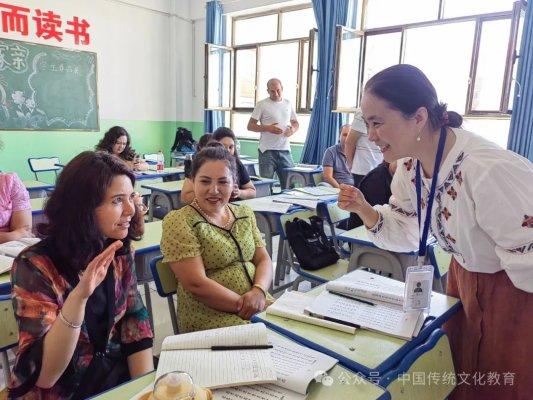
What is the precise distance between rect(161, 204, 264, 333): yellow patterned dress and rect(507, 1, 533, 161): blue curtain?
152 inches

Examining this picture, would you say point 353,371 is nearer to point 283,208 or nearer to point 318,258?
point 318,258

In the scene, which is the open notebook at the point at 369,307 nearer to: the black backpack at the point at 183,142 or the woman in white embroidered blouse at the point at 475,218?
the woman in white embroidered blouse at the point at 475,218

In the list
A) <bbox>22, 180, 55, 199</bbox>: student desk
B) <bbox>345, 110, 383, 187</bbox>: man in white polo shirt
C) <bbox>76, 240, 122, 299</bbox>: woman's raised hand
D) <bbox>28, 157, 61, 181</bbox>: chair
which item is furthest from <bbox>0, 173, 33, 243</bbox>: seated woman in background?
<bbox>28, 157, 61, 181</bbox>: chair

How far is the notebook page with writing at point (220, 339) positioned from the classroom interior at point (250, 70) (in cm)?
71

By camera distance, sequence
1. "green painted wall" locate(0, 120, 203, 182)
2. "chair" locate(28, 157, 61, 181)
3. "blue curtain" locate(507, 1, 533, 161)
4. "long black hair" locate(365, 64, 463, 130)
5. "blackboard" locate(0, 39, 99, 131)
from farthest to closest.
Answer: "green painted wall" locate(0, 120, 203, 182) → "blackboard" locate(0, 39, 99, 131) → "chair" locate(28, 157, 61, 181) → "blue curtain" locate(507, 1, 533, 161) → "long black hair" locate(365, 64, 463, 130)

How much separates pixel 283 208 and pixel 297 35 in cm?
458

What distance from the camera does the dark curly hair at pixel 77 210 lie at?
1.08 meters

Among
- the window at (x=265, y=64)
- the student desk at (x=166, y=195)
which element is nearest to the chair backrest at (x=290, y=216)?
the student desk at (x=166, y=195)

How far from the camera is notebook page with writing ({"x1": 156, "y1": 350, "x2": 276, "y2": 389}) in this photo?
89 centimetres

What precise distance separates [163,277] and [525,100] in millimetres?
4323

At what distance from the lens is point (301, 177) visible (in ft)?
17.1

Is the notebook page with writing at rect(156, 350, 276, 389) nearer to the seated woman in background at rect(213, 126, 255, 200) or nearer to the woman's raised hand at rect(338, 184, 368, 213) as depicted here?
the woman's raised hand at rect(338, 184, 368, 213)

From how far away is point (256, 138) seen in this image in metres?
7.29

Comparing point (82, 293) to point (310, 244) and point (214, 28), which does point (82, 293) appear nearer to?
point (310, 244)
